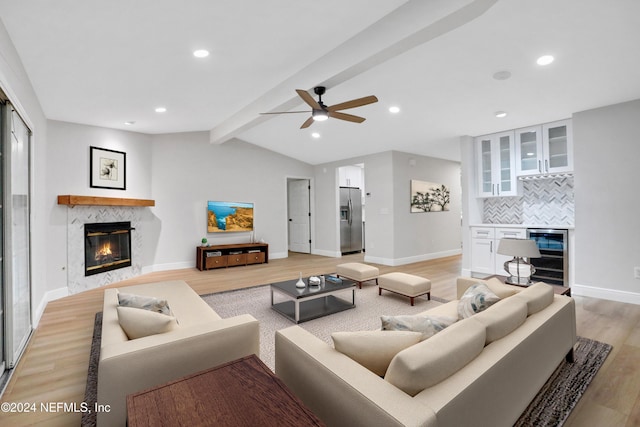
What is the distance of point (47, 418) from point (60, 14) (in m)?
2.73

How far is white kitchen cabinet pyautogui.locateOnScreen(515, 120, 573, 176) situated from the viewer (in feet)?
15.0

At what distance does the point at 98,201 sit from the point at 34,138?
59.3 inches

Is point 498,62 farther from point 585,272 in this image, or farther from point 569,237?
point 585,272

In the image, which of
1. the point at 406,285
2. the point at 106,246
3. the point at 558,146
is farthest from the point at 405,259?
the point at 106,246

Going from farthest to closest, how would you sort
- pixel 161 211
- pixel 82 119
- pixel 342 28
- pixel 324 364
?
1. pixel 161 211
2. pixel 82 119
3. pixel 342 28
4. pixel 324 364

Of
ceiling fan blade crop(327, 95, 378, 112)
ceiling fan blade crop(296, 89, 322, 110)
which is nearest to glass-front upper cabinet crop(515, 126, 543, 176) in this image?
Result: ceiling fan blade crop(327, 95, 378, 112)

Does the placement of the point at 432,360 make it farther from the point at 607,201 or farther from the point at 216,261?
the point at 216,261

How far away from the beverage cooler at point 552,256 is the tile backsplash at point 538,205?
439 millimetres

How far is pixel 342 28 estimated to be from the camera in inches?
110

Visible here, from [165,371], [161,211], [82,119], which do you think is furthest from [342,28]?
[161,211]

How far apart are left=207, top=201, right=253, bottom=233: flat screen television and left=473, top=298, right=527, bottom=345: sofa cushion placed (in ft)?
19.3

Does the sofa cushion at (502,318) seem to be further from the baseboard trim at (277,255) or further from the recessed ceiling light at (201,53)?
the baseboard trim at (277,255)

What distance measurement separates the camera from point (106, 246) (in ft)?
16.9

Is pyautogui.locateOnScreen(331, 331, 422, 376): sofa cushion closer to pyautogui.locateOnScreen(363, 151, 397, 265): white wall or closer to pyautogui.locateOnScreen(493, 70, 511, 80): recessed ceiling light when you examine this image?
pyautogui.locateOnScreen(493, 70, 511, 80): recessed ceiling light
